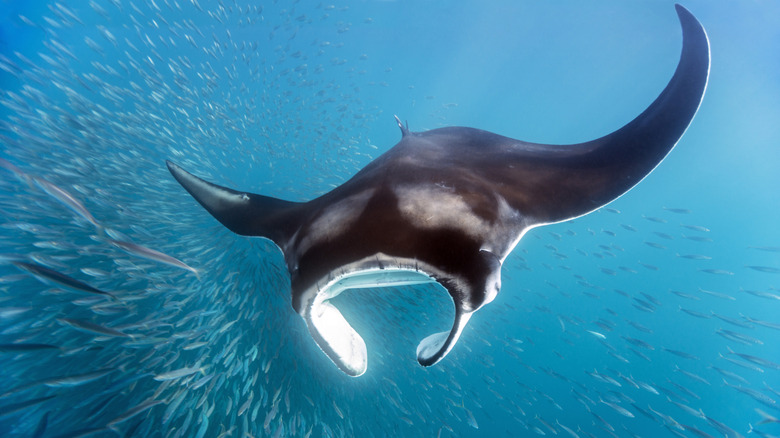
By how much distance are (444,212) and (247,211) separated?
142 centimetres

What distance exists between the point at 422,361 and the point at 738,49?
34.8 m

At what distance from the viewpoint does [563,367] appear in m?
27.2

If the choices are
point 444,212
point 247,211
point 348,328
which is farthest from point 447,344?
point 247,211

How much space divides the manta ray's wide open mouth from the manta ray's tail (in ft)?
1.53

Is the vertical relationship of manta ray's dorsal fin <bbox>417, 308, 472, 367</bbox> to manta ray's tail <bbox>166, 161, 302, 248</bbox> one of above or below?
below

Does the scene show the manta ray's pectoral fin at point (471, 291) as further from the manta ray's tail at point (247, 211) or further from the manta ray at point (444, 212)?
the manta ray's tail at point (247, 211)

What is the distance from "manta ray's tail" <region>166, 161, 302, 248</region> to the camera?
5.93 ft

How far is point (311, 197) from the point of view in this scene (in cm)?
965

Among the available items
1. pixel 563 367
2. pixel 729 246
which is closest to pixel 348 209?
pixel 563 367

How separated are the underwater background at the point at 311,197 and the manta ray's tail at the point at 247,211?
161 centimetres

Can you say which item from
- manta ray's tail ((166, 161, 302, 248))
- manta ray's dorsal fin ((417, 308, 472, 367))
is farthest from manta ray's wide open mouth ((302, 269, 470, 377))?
manta ray's tail ((166, 161, 302, 248))

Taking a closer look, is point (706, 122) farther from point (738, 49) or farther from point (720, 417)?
point (720, 417)

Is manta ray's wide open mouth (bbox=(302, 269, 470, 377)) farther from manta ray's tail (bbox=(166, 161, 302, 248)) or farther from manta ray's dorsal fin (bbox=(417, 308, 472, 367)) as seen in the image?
manta ray's tail (bbox=(166, 161, 302, 248))

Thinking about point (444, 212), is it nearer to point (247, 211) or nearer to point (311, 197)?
point (247, 211)
